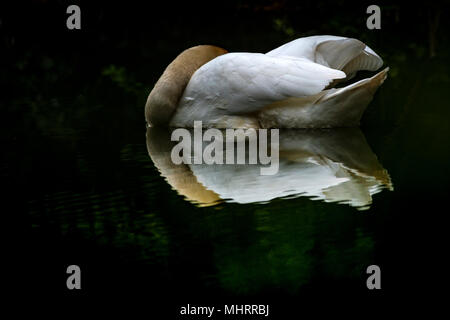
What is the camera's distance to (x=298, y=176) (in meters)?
4.12

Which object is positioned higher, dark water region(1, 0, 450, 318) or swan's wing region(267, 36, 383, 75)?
swan's wing region(267, 36, 383, 75)

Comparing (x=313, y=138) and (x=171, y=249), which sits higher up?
(x=313, y=138)

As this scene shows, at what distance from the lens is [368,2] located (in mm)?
9469

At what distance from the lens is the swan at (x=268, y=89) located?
5.31m

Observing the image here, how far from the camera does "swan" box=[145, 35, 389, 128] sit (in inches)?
209

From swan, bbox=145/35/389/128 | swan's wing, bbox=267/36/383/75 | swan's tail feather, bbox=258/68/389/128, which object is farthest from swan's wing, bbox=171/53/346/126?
swan's wing, bbox=267/36/383/75

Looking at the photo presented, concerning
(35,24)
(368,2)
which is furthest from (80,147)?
(35,24)

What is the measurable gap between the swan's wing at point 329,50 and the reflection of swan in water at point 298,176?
3.08ft

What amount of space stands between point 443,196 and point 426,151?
104cm

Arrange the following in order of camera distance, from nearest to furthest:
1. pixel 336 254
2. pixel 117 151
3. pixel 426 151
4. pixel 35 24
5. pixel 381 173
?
pixel 336 254 → pixel 381 173 → pixel 426 151 → pixel 117 151 → pixel 35 24

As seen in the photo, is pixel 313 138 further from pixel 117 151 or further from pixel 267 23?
pixel 267 23
